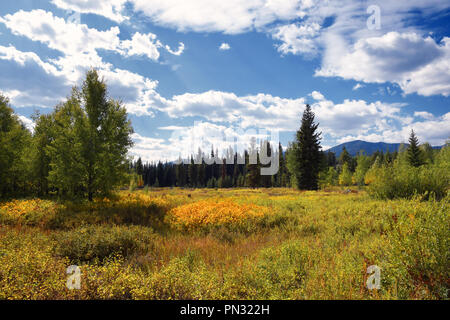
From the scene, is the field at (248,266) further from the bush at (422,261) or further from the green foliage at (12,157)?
the green foliage at (12,157)

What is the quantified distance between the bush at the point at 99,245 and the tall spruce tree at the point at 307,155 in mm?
30426

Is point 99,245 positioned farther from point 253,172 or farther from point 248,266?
point 253,172

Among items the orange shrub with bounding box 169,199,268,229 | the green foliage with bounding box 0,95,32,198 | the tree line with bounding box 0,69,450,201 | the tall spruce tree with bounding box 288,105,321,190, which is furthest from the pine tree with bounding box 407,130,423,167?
the green foliage with bounding box 0,95,32,198

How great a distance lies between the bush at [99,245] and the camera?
20.6ft

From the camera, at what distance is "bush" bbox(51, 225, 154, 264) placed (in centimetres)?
629

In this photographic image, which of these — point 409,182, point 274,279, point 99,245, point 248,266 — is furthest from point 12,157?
point 409,182

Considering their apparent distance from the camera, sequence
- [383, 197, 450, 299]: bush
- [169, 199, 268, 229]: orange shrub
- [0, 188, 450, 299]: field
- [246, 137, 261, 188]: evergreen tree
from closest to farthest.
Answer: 1. [383, 197, 450, 299]: bush
2. [0, 188, 450, 299]: field
3. [169, 199, 268, 229]: orange shrub
4. [246, 137, 261, 188]: evergreen tree

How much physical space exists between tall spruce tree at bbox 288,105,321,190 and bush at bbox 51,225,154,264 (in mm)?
30426

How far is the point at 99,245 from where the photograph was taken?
6766 mm

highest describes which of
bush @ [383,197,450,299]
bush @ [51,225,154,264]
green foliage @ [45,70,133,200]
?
green foliage @ [45,70,133,200]

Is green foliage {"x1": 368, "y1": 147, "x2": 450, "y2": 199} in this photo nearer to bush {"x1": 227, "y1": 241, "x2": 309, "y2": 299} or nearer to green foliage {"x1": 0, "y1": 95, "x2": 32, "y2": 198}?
bush {"x1": 227, "y1": 241, "x2": 309, "y2": 299}

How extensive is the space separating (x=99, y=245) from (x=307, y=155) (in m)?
32.7

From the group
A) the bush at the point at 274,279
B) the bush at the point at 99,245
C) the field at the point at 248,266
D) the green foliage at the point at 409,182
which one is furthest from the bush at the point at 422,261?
the green foliage at the point at 409,182
